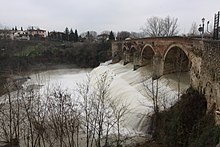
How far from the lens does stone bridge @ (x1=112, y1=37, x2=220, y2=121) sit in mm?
11017

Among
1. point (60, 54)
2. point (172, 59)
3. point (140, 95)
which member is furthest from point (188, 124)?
point (60, 54)

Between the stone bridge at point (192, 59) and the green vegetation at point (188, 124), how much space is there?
57 centimetres

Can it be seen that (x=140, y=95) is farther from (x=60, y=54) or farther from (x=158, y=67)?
(x=60, y=54)

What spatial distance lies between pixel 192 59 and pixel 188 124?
4800 mm

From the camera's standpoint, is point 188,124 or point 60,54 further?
point 60,54

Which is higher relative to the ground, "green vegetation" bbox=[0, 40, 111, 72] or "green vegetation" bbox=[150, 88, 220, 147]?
"green vegetation" bbox=[0, 40, 111, 72]

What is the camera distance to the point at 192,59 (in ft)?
51.3

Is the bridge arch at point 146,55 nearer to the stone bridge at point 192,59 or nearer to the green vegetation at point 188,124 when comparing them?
the stone bridge at point 192,59

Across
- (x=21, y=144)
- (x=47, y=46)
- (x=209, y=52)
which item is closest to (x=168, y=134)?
(x=209, y=52)

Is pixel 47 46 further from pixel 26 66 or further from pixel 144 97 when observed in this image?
pixel 144 97

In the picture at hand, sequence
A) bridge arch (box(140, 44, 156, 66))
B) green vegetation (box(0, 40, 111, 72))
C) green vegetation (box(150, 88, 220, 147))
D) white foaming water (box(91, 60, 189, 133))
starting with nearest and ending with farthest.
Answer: green vegetation (box(150, 88, 220, 147))
white foaming water (box(91, 60, 189, 133))
bridge arch (box(140, 44, 156, 66))
green vegetation (box(0, 40, 111, 72))

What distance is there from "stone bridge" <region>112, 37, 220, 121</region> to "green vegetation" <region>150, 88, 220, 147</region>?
57 centimetres

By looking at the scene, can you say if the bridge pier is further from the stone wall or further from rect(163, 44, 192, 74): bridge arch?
the stone wall

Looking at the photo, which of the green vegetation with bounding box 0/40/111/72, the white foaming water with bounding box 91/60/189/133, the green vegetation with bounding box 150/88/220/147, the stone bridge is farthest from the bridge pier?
the green vegetation with bounding box 0/40/111/72
